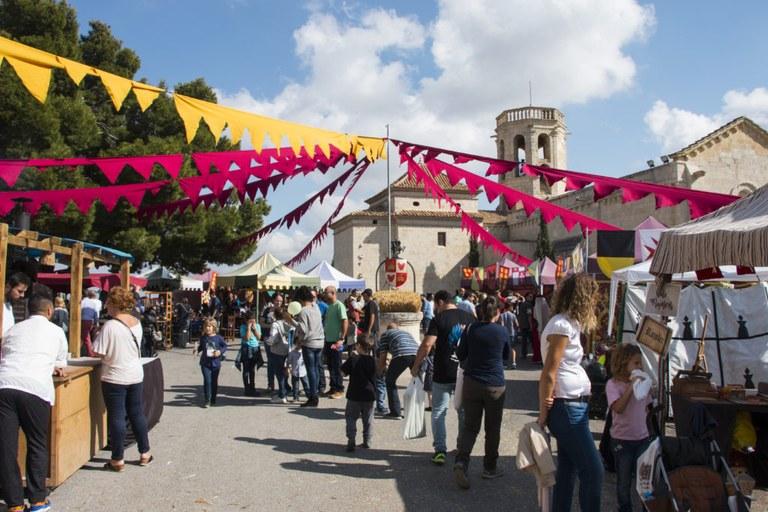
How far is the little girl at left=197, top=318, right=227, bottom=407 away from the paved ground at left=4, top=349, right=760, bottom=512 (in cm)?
77

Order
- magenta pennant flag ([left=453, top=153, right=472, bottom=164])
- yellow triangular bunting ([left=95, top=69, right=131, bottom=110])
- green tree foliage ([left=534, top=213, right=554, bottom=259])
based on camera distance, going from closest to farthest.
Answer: yellow triangular bunting ([left=95, top=69, right=131, bottom=110]), magenta pennant flag ([left=453, top=153, right=472, bottom=164]), green tree foliage ([left=534, top=213, right=554, bottom=259])

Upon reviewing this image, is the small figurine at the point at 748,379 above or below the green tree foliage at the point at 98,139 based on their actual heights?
below

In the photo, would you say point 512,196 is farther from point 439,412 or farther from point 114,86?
point 114,86

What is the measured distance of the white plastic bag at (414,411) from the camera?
259 inches

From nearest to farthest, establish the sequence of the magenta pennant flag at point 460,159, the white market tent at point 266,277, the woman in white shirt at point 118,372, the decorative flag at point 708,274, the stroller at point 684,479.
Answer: the stroller at point 684,479, the woman in white shirt at point 118,372, the decorative flag at point 708,274, the magenta pennant flag at point 460,159, the white market tent at point 266,277

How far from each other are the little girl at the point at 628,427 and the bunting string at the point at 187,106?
3912 mm

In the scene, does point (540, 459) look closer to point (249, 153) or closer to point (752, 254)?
point (752, 254)

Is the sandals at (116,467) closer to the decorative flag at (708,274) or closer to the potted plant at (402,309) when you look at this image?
the potted plant at (402,309)

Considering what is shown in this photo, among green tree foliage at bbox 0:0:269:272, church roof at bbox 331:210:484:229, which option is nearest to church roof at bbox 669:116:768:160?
church roof at bbox 331:210:484:229

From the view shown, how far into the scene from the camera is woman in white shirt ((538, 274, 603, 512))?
4078 mm

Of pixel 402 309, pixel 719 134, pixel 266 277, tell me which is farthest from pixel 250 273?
pixel 719 134

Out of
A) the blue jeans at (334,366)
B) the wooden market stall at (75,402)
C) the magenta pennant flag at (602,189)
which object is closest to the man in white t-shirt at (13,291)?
the wooden market stall at (75,402)

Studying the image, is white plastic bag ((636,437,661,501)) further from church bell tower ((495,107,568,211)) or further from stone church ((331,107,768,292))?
church bell tower ((495,107,568,211))

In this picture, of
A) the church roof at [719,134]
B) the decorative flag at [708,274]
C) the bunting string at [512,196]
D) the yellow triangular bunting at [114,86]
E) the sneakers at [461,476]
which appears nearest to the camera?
the yellow triangular bunting at [114,86]
